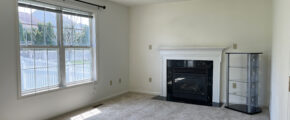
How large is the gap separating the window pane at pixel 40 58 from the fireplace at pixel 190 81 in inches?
103

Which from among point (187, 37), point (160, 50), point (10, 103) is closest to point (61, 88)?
point (10, 103)

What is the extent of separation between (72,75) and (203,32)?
286cm

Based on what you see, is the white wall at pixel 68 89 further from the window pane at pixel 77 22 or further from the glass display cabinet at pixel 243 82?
the glass display cabinet at pixel 243 82

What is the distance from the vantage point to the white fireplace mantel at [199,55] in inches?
158

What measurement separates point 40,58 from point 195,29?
10.2ft

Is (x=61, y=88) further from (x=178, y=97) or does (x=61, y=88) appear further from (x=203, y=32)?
(x=203, y=32)

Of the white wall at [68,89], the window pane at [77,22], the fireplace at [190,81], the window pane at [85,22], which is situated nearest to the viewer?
the white wall at [68,89]

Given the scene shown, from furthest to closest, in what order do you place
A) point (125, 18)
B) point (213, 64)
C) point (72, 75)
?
point (125, 18) < point (213, 64) < point (72, 75)

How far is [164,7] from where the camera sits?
4582 millimetres

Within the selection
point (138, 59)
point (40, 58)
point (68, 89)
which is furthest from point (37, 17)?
point (138, 59)

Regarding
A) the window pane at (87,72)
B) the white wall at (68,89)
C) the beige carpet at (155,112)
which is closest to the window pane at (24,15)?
the white wall at (68,89)

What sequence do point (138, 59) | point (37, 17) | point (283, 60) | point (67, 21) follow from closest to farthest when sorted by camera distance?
point (283, 60)
point (37, 17)
point (67, 21)
point (138, 59)

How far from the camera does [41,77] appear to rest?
10.0ft

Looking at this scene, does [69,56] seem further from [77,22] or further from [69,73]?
[77,22]
